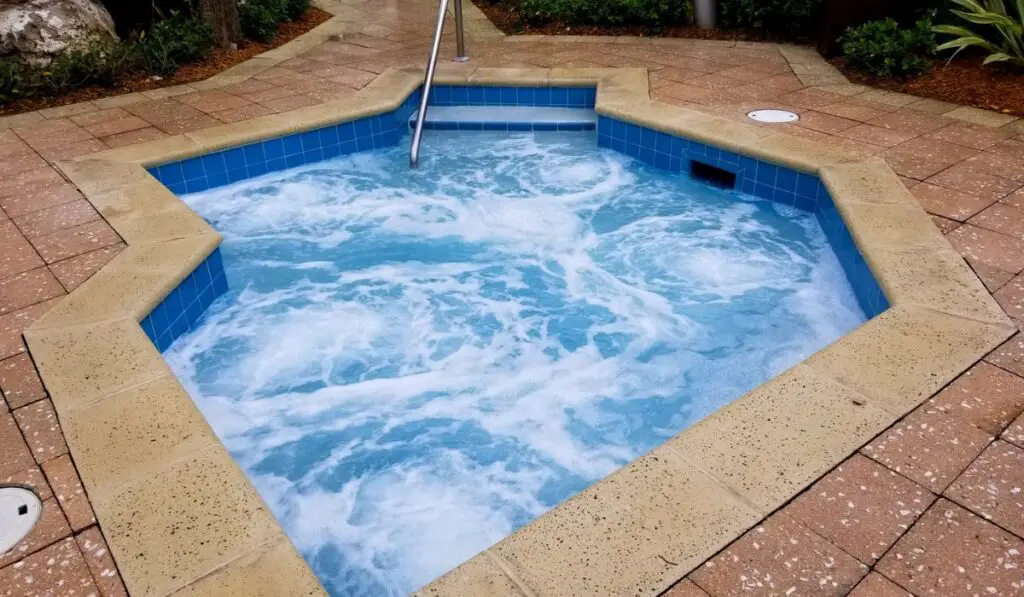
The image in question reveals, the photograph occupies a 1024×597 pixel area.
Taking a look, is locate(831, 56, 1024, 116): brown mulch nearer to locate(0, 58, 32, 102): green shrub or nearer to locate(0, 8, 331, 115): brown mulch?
locate(0, 8, 331, 115): brown mulch

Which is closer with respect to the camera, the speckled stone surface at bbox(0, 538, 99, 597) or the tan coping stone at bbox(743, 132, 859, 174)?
the speckled stone surface at bbox(0, 538, 99, 597)

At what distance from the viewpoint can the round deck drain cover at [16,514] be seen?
1965mm

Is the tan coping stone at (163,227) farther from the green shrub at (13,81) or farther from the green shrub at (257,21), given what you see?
the green shrub at (257,21)

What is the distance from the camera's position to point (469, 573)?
1811 millimetres

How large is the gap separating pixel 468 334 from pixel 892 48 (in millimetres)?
4080

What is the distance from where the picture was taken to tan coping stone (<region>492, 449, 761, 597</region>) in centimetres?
178

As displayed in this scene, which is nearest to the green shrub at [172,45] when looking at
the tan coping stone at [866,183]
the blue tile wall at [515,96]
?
the blue tile wall at [515,96]

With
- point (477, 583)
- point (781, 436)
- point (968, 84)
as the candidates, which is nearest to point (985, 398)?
point (781, 436)

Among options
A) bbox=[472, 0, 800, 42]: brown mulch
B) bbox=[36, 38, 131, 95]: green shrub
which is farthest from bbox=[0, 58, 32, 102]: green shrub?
bbox=[472, 0, 800, 42]: brown mulch

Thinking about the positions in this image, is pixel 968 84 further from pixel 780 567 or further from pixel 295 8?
pixel 295 8

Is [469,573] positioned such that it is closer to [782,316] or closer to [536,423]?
[536,423]

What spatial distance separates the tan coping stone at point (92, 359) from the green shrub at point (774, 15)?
604 cm

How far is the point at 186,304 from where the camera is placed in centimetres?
343

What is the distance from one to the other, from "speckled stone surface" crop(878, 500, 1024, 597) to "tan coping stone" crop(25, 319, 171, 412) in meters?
2.32
